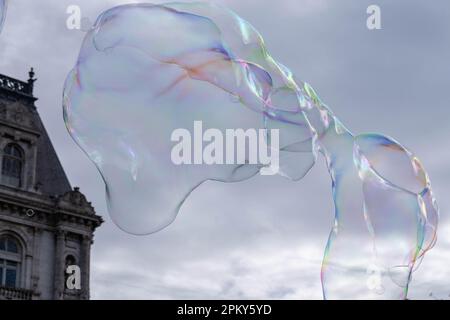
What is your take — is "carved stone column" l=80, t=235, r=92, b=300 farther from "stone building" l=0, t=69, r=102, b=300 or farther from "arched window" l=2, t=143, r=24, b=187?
"arched window" l=2, t=143, r=24, b=187

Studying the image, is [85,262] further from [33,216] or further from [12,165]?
[12,165]

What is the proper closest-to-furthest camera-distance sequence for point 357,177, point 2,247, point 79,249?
point 357,177 < point 2,247 < point 79,249

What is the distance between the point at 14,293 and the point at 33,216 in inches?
138

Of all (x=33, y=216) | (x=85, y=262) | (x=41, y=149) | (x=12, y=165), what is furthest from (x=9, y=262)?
(x=41, y=149)

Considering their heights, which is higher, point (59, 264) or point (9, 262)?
point (59, 264)

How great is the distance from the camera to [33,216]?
3675cm

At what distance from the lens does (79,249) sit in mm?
38375

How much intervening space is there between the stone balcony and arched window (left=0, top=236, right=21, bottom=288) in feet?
1.77

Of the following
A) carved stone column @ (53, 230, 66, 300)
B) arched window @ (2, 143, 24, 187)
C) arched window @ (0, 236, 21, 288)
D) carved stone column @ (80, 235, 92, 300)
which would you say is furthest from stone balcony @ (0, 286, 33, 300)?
arched window @ (2, 143, 24, 187)

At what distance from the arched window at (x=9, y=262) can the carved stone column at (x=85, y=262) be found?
3145 mm
